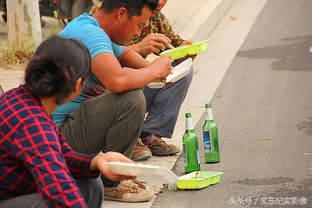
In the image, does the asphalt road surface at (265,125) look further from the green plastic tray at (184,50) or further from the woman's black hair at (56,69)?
the woman's black hair at (56,69)

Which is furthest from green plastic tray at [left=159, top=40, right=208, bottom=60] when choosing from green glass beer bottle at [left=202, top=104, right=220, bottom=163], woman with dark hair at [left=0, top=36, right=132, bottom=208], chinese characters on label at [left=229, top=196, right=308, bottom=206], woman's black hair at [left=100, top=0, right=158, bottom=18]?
woman with dark hair at [left=0, top=36, right=132, bottom=208]

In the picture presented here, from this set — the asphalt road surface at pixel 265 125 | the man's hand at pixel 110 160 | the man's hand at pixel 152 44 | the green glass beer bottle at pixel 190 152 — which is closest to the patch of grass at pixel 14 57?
the asphalt road surface at pixel 265 125

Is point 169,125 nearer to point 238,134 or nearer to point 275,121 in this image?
point 238,134

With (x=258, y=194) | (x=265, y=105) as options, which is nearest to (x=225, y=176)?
(x=258, y=194)

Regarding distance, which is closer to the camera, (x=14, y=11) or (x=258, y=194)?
(x=258, y=194)

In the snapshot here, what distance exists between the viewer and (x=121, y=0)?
15.4ft

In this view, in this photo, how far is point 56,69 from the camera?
121 inches

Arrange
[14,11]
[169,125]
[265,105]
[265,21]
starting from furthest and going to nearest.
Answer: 1. [265,21]
2. [14,11]
3. [265,105]
4. [169,125]

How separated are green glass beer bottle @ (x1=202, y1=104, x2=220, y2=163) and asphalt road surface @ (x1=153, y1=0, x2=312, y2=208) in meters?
0.06

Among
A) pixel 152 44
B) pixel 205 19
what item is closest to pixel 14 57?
pixel 205 19

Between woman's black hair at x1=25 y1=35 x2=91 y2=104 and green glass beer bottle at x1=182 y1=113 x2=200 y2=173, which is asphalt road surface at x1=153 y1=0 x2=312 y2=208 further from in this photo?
woman's black hair at x1=25 y1=35 x2=91 y2=104

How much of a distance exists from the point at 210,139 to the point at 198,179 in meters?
0.61

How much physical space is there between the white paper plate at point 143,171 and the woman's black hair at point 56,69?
1.24ft

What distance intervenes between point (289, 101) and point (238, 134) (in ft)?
3.77
